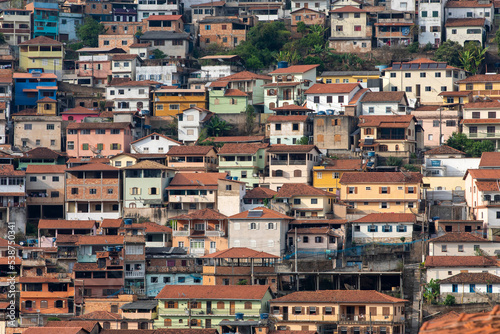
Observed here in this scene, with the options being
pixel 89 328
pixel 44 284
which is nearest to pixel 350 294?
pixel 89 328

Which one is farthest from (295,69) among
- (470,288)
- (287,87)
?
(470,288)

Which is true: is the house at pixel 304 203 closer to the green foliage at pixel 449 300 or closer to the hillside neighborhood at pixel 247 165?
the hillside neighborhood at pixel 247 165

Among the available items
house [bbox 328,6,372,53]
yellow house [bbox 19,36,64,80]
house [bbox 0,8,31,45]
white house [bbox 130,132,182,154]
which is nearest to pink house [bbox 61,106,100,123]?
white house [bbox 130,132,182,154]

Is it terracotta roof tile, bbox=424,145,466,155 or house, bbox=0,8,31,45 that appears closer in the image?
terracotta roof tile, bbox=424,145,466,155

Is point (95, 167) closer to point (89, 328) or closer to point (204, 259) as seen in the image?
point (204, 259)

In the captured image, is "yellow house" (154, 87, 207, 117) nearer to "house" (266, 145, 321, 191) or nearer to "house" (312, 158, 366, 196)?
"house" (266, 145, 321, 191)

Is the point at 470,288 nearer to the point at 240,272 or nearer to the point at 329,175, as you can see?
the point at 240,272

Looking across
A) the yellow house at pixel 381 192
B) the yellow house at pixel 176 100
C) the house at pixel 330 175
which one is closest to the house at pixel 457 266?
the yellow house at pixel 381 192
